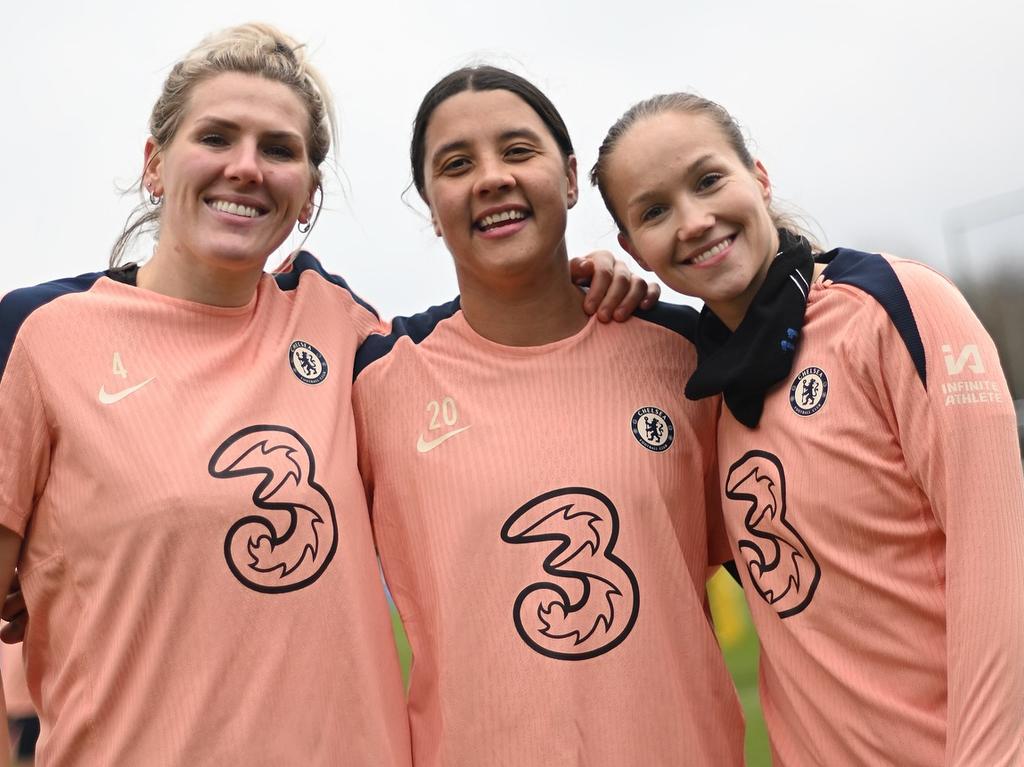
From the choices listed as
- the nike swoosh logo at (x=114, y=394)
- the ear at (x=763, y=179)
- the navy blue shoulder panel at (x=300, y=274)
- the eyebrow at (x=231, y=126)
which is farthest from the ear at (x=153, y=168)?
the ear at (x=763, y=179)

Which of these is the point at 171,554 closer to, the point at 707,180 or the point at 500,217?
the point at 500,217

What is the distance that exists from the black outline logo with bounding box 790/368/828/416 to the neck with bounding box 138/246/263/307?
4.26 ft

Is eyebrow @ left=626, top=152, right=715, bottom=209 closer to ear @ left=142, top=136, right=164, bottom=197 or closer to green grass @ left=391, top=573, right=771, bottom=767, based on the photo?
ear @ left=142, top=136, right=164, bottom=197

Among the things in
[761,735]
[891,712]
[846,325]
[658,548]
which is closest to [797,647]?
[891,712]

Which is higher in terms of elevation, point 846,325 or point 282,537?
point 846,325

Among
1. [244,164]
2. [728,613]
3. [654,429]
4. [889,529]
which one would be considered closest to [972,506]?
[889,529]

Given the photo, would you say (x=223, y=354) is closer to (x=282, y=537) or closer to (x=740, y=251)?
(x=282, y=537)

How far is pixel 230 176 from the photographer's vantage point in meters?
2.44

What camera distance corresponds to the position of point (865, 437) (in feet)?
7.07

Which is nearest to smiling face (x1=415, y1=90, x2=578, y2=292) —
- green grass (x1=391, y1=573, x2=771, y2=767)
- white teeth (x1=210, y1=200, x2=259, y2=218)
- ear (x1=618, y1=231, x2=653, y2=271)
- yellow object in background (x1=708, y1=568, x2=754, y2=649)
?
ear (x1=618, y1=231, x2=653, y2=271)

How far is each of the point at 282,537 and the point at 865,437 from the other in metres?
1.24

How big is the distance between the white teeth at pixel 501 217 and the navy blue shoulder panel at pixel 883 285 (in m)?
0.76

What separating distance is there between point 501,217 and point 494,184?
0.09 metres

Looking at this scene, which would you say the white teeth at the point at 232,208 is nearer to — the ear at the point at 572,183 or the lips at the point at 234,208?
the lips at the point at 234,208
